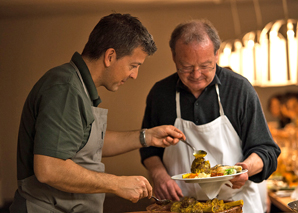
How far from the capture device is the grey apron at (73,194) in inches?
53.6

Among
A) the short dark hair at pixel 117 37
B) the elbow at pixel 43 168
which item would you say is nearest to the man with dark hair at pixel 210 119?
the short dark hair at pixel 117 37

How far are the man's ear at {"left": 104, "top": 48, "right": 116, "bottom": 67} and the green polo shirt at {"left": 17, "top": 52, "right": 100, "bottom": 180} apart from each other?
10 cm

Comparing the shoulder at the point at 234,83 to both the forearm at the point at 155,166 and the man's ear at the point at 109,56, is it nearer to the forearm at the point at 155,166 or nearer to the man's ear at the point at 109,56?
the forearm at the point at 155,166

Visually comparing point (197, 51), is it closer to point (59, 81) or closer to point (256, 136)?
point (256, 136)

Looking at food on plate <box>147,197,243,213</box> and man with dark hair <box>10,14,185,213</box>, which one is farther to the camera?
food on plate <box>147,197,243,213</box>

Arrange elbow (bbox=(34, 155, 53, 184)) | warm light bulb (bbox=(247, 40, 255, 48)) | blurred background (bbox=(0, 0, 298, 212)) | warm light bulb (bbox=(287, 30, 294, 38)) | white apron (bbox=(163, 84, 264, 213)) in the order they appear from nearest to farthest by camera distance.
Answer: elbow (bbox=(34, 155, 53, 184)) → white apron (bbox=(163, 84, 264, 213)) → warm light bulb (bbox=(287, 30, 294, 38)) → warm light bulb (bbox=(247, 40, 255, 48)) → blurred background (bbox=(0, 0, 298, 212))

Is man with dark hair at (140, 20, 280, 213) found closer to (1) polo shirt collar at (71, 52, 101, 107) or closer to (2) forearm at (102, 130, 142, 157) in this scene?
(2) forearm at (102, 130, 142, 157)

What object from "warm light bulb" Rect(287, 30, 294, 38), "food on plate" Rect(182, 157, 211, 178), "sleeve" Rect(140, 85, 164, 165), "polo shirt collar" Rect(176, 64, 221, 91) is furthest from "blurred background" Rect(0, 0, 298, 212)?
"food on plate" Rect(182, 157, 211, 178)

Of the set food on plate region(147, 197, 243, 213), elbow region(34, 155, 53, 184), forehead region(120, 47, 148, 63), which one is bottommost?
food on plate region(147, 197, 243, 213)

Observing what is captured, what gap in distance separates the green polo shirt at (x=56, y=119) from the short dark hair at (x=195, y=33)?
0.59 m

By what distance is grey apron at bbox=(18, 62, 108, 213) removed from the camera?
1.36 meters

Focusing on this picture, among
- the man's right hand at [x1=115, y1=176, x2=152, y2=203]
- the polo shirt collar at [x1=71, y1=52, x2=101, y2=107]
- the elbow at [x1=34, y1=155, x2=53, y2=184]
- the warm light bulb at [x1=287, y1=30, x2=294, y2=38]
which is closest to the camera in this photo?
the elbow at [x1=34, y1=155, x2=53, y2=184]

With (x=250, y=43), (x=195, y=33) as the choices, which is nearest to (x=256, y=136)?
(x=195, y=33)

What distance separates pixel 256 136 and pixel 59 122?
98 centimetres
